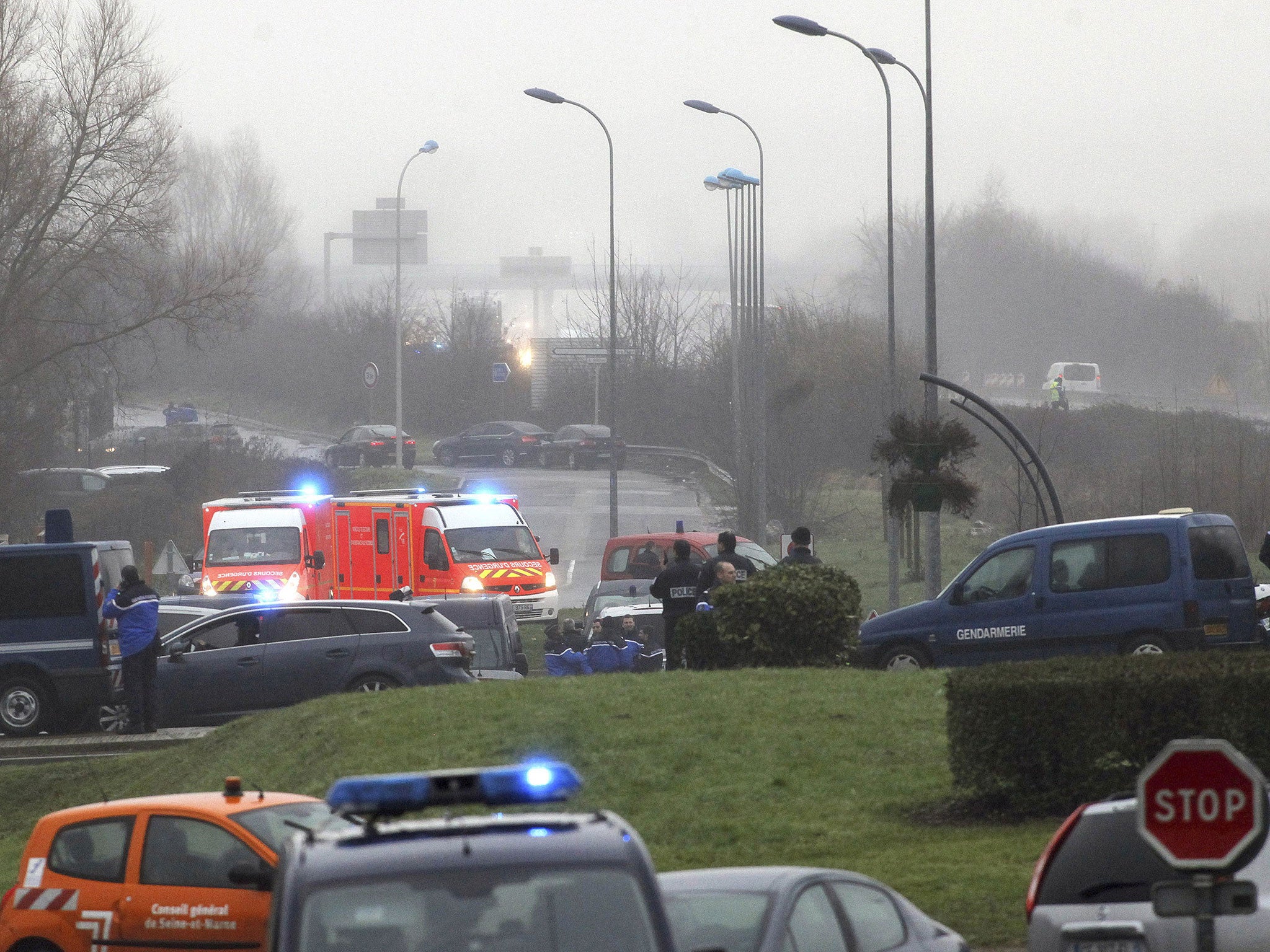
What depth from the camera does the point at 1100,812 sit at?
21.1 ft

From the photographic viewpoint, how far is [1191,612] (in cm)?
1628

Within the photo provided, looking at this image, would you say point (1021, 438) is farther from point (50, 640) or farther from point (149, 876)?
point (149, 876)

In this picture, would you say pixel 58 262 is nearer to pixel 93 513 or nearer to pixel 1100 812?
pixel 93 513

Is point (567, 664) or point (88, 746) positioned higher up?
point (567, 664)

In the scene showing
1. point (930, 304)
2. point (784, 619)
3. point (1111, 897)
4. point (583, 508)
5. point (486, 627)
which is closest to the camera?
point (1111, 897)

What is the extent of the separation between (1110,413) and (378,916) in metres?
54.2

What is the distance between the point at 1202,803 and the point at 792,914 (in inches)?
61.3

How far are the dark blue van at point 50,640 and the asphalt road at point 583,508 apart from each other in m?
20.4

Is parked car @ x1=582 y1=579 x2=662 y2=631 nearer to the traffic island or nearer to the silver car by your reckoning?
the traffic island

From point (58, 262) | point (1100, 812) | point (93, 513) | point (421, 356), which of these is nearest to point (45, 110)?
point (58, 262)

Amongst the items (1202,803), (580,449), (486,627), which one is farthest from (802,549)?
(580,449)

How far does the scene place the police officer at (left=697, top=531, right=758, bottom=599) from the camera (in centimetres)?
1783

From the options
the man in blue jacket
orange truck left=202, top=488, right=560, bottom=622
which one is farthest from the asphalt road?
the man in blue jacket

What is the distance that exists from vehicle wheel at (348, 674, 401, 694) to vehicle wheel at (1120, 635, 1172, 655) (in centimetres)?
754
